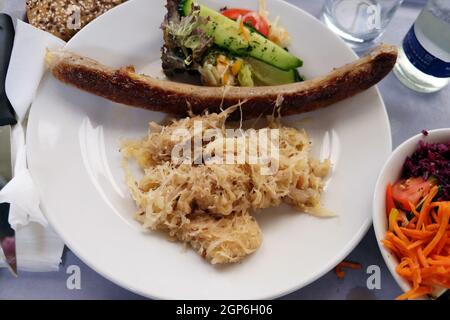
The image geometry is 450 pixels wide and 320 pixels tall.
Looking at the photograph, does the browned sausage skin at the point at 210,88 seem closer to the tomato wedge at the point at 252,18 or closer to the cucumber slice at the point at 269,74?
the cucumber slice at the point at 269,74

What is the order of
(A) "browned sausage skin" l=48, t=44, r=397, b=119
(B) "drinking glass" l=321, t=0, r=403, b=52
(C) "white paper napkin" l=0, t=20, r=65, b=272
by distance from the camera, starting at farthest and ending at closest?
(B) "drinking glass" l=321, t=0, r=403, b=52, (A) "browned sausage skin" l=48, t=44, r=397, b=119, (C) "white paper napkin" l=0, t=20, r=65, b=272

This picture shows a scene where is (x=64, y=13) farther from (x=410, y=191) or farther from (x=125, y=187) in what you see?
(x=410, y=191)

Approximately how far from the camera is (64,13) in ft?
5.38

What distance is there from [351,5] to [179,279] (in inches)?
53.0

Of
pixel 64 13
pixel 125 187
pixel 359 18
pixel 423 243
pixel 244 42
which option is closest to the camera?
pixel 423 243

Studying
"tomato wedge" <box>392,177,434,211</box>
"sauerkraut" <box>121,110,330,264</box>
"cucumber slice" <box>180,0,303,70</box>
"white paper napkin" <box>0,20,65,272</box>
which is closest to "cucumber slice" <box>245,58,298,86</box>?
"cucumber slice" <box>180,0,303,70</box>

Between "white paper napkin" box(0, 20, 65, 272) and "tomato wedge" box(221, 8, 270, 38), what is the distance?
0.61 meters

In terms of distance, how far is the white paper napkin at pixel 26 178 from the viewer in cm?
127

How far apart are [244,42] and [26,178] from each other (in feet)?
2.77

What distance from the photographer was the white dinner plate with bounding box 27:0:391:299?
4.06ft

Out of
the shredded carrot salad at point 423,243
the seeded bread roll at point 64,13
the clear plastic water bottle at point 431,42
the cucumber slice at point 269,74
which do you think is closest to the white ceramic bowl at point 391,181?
the shredded carrot salad at point 423,243

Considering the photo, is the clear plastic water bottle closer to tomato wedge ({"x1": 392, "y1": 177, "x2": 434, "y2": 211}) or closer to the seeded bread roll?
tomato wedge ({"x1": 392, "y1": 177, "x2": 434, "y2": 211})

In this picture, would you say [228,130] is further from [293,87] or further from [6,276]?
[6,276]

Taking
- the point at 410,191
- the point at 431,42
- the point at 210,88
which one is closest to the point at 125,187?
the point at 210,88
